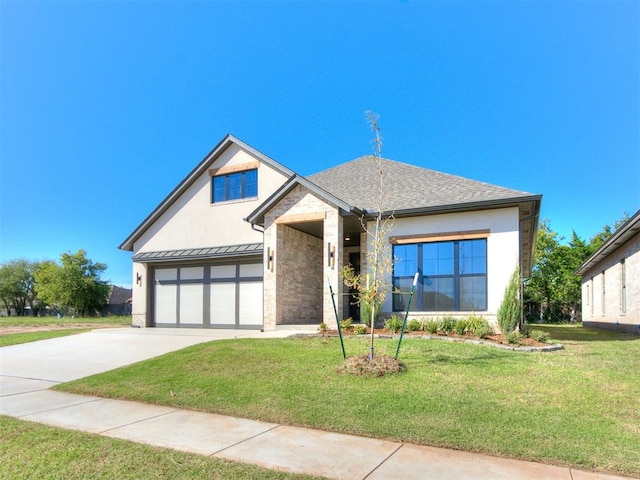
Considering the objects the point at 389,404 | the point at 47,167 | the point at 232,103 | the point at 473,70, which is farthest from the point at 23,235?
the point at 389,404

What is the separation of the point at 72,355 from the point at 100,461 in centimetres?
927

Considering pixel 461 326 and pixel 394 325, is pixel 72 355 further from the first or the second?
pixel 461 326

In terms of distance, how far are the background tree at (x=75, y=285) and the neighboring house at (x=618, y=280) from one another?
166ft

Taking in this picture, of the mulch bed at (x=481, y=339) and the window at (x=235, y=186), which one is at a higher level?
the window at (x=235, y=186)

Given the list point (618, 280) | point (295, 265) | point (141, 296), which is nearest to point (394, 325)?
point (295, 265)

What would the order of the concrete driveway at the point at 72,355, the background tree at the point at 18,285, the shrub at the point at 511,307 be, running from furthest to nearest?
the background tree at the point at 18,285, the shrub at the point at 511,307, the concrete driveway at the point at 72,355

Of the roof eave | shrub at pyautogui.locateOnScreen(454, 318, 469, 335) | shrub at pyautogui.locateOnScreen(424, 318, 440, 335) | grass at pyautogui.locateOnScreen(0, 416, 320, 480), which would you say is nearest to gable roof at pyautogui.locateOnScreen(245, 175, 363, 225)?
the roof eave

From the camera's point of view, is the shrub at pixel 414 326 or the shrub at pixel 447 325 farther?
the shrub at pixel 414 326

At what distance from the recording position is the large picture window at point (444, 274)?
13469mm

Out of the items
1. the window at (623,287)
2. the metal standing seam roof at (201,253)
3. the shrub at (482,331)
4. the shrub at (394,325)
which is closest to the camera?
the shrub at (482,331)

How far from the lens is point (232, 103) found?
21.7m

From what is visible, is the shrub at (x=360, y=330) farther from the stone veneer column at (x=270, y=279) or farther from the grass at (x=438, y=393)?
the stone veneer column at (x=270, y=279)

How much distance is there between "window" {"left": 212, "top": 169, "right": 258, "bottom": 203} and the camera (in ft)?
61.1

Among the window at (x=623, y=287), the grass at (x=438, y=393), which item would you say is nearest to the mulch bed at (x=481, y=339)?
the grass at (x=438, y=393)
